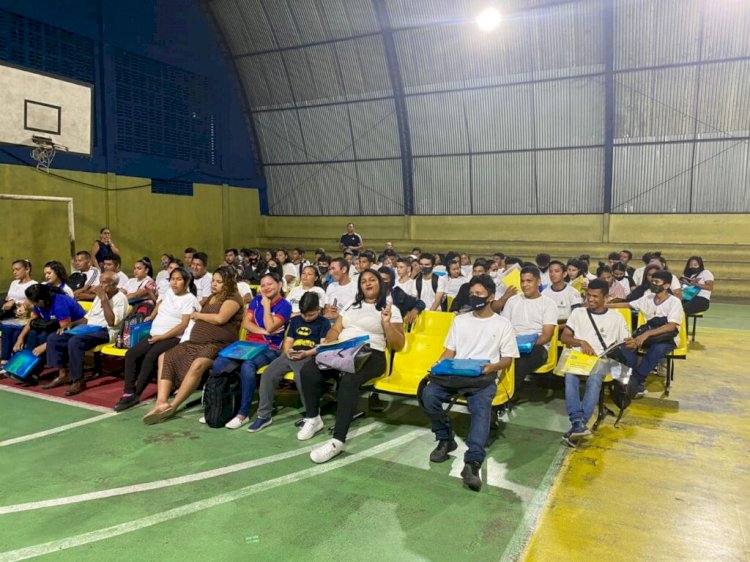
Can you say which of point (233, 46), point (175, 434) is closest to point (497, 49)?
point (233, 46)

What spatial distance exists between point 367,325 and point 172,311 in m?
2.27

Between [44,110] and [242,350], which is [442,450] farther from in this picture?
[44,110]

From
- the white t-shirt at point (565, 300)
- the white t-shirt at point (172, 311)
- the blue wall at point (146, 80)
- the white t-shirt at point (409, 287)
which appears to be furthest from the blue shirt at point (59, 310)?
the blue wall at point (146, 80)

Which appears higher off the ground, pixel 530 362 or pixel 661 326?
pixel 661 326

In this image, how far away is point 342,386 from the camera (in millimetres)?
4820

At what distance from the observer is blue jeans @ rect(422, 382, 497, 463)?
13.7 ft

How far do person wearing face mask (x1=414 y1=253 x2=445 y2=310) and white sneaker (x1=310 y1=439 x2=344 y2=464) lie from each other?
3756 mm

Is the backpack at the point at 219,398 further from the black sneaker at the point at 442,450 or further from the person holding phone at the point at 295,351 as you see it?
the black sneaker at the point at 442,450

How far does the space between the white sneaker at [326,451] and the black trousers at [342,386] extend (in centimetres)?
6

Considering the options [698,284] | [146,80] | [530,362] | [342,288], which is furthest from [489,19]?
[530,362]

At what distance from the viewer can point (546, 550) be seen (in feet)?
10.8

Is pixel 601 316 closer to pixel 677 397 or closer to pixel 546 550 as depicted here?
pixel 677 397

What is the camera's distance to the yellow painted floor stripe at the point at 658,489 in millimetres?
3338

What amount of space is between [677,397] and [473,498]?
3.52m
